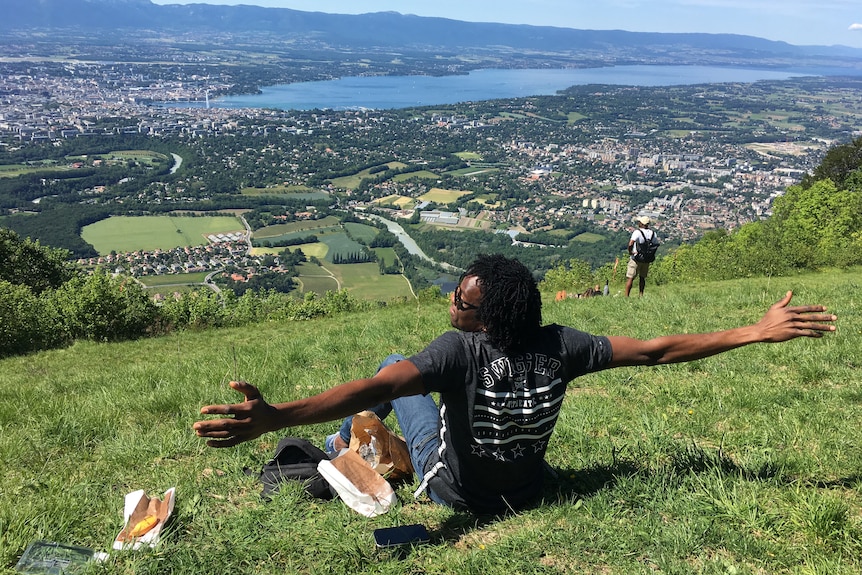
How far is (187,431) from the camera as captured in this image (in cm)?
462

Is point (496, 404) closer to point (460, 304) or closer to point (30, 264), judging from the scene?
point (460, 304)

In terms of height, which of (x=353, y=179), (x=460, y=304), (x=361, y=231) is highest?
(x=460, y=304)

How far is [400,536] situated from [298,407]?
1.05 metres

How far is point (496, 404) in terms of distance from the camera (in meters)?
2.99

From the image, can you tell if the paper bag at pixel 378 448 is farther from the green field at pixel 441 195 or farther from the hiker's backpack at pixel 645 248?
the green field at pixel 441 195

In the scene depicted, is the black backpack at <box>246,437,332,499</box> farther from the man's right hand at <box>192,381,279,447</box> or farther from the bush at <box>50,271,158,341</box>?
the bush at <box>50,271,158,341</box>

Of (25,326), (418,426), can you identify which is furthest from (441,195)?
(418,426)

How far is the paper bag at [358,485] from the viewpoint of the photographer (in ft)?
11.3

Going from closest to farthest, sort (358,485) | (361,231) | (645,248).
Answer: (358,485)
(645,248)
(361,231)

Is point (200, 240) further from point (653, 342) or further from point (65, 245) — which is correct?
point (653, 342)

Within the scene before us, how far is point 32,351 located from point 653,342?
17500 mm

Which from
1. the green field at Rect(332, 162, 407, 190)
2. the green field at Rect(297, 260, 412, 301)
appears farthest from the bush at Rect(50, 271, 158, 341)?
the green field at Rect(332, 162, 407, 190)

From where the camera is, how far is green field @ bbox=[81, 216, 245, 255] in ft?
210

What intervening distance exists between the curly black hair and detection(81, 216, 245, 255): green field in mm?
67339
